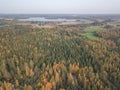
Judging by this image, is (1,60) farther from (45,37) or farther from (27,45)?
(45,37)

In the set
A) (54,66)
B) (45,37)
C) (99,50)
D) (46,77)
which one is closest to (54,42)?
(45,37)

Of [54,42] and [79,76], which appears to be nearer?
[79,76]

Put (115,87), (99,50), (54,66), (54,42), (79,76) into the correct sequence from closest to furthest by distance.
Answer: (115,87) < (79,76) < (54,66) < (99,50) < (54,42)

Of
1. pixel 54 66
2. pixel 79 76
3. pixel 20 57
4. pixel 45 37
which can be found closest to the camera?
pixel 79 76

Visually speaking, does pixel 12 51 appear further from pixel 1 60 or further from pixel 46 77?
pixel 46 77

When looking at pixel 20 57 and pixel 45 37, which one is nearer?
pixel 20 57

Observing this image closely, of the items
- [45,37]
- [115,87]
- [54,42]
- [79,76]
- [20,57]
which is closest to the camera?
[115,87]

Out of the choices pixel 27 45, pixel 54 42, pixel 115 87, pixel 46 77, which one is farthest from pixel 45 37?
pixel 115 87
